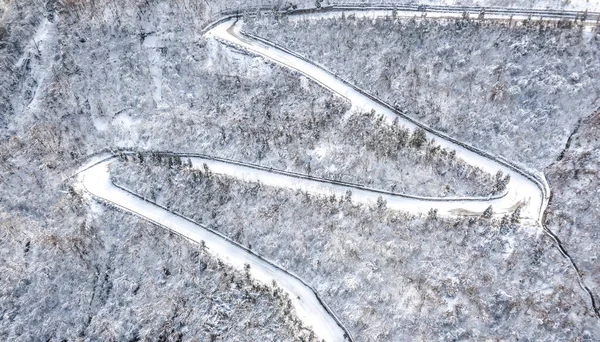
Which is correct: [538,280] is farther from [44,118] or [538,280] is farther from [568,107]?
[44,118]

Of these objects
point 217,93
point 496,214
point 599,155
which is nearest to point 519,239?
point 496,214

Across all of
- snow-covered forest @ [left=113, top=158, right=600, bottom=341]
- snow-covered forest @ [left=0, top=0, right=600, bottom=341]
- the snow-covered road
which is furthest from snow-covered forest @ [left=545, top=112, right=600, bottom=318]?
snow-covered forest @ [left=113, top=158, right=600, bottom=341]

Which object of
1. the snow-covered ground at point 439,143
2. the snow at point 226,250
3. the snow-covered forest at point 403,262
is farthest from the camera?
the snow-covered ground at point 439,143

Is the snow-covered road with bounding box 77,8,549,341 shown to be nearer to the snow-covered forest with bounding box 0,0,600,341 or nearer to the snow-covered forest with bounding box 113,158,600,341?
the snow-covered forest with bounding box 0,0,600,341

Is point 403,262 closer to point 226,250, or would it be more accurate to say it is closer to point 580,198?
point 226,250

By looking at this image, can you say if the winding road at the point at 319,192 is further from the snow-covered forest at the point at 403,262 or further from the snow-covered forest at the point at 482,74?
the snow-covered forest at the point at 482,74

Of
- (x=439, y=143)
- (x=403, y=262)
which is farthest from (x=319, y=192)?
(x=439, y=143)

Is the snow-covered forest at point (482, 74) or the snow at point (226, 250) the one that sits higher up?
the snow-covered forest at point (482, 74)

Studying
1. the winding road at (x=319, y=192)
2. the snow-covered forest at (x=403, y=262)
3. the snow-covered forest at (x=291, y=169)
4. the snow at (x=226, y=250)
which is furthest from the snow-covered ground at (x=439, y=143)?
the snow at (x=226, y=250)
